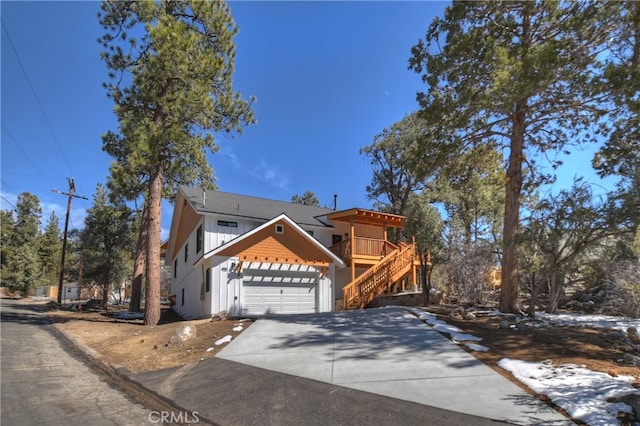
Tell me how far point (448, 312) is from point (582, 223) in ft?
16.3

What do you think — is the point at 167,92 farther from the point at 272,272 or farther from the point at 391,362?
the point at 391,362

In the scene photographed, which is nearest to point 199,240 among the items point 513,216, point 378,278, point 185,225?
point 185,225

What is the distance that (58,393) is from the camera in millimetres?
7113

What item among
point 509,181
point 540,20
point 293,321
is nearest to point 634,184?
point 509,181

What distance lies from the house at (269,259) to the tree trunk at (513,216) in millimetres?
8709

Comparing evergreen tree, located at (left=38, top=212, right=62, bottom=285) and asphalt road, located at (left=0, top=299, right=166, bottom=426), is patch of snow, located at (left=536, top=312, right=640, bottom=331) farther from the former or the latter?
evergreen tree, located at (left=38, top=212, right=62, bottom=285)

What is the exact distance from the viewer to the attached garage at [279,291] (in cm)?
1833

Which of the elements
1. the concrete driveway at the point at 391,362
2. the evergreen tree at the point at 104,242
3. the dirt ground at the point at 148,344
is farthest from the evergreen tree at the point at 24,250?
the concrete driveway at the point at 391,362

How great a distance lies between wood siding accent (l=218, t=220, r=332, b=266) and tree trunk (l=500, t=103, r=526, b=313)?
9.23 metres

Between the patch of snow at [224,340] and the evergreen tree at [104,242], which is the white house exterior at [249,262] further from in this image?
the evergreen tree at [104,242]

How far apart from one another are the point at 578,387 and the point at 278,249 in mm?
14553

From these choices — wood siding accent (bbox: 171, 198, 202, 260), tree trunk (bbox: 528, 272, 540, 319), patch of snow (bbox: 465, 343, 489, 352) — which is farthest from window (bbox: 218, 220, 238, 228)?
patch of snow (bbox: 465, 343, 489, 352)

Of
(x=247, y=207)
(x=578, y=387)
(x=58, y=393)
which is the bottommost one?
(x=58, y=393)

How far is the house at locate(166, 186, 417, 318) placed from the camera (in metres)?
17.9
